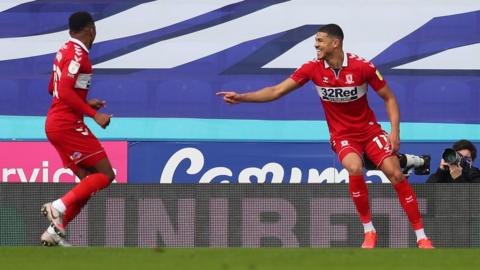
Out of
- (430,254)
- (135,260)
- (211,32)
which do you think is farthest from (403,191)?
(211,32)

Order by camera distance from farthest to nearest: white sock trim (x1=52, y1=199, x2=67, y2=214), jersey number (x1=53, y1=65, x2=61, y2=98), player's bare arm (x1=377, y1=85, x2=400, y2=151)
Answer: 1. player's bare arm (x1=377, y1=85, x2=400, y2=151)
2. jersey number (x1=53, y1=65, x2=61, y2=98)
3. white sock trim (x1=52, y1=199, x2=67, y2=214)

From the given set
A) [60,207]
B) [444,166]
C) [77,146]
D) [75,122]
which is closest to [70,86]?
[75,122]

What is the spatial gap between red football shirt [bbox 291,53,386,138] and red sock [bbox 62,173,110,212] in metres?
1.67

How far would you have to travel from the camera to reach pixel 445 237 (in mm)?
10711

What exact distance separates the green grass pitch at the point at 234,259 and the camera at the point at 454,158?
7.31ft

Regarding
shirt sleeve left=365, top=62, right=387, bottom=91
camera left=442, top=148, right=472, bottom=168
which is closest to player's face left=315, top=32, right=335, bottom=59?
shirt sleeve left=365, top=62, right=387, bottom=91

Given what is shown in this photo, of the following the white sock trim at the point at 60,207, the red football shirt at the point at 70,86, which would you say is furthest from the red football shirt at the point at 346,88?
the white sock trim at the point at 60,207

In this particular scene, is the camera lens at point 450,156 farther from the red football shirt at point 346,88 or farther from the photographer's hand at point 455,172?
the red football shirt at point 346,88

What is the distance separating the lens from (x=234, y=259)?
756cm

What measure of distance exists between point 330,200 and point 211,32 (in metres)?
3.98

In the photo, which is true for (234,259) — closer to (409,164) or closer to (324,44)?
(324,44)

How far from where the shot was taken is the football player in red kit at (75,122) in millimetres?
8703

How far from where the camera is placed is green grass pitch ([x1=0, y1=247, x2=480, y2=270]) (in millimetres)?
7211

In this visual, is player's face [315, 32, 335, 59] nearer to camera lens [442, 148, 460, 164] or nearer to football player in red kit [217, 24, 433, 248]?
football player in red kit [217, 24, 433, 248]
